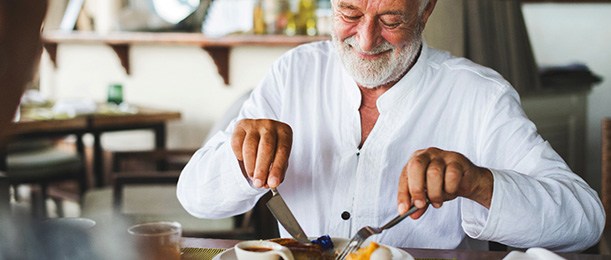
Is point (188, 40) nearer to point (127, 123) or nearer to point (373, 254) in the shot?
point (127, 123)

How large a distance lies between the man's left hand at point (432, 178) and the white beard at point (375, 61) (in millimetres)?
471

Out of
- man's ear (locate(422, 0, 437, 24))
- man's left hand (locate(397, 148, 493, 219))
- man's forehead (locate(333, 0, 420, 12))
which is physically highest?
man's forehead (locate(333, 0, 420, 12))

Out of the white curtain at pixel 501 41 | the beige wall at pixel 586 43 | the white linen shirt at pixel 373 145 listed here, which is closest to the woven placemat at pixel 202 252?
the white linen shirt at pixel 373 145

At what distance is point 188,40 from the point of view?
450 cm

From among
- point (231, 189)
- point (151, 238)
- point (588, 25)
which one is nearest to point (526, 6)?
point (588, 25)

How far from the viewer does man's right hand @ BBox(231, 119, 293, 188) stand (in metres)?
1.52

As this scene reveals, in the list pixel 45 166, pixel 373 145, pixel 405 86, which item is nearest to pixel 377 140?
pixel 373 145

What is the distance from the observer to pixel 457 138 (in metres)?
1.88

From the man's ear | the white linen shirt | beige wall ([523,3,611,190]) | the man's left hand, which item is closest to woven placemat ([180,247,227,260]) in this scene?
the white linen shirt

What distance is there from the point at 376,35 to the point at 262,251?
2.37ft

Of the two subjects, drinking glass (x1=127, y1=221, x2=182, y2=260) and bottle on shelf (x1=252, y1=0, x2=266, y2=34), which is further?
bottle on shelf (x1=252, y1=0, x2=266, y2=34)

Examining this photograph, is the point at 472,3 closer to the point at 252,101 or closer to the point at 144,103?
the point at 252,101

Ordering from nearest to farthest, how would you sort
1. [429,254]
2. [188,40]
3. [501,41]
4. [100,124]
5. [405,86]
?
1. [429,254]
2. [405,86]
3. [501,41]
4. [100,124]
5. [188,40]

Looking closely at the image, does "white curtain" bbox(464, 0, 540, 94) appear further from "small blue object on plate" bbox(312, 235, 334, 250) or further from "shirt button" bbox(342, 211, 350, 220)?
"small blue object on plate" bbox(312, 235, 334, 250)
